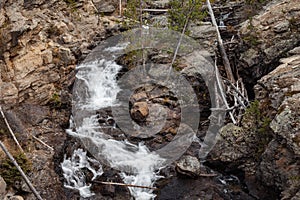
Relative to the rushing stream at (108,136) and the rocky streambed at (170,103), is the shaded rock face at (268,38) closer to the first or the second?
the rocky streambed at (170,103)

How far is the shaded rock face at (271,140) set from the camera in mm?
8648

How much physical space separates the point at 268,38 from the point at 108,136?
8.21 metres

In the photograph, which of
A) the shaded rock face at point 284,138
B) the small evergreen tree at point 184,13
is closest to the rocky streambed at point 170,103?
the shaded rock face at point 284,138

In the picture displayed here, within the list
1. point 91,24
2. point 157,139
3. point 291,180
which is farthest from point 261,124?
point 91,24

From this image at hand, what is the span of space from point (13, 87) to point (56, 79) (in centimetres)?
220

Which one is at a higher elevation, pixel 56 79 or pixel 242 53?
pixel 242 53

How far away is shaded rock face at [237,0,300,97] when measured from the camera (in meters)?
13.3

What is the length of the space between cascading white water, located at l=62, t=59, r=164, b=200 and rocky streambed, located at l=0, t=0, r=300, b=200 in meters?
0.30

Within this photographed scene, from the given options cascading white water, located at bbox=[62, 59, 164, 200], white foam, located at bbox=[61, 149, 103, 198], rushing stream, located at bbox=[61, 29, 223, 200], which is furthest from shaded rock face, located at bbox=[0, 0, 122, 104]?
white foam, located at bbox=[61, 149, 103, 198]

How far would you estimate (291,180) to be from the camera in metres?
8.46

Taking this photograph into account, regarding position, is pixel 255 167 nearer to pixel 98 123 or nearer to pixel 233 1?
pixel 98 123

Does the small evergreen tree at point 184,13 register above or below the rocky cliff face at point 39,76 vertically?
above

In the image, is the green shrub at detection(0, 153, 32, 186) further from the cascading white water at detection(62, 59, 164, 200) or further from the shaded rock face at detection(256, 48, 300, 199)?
the shaded rock face at detection(256, 48, 300, 199)

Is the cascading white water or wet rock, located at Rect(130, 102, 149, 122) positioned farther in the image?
wet rock, located at Rect(130, 102, 149, 122)
